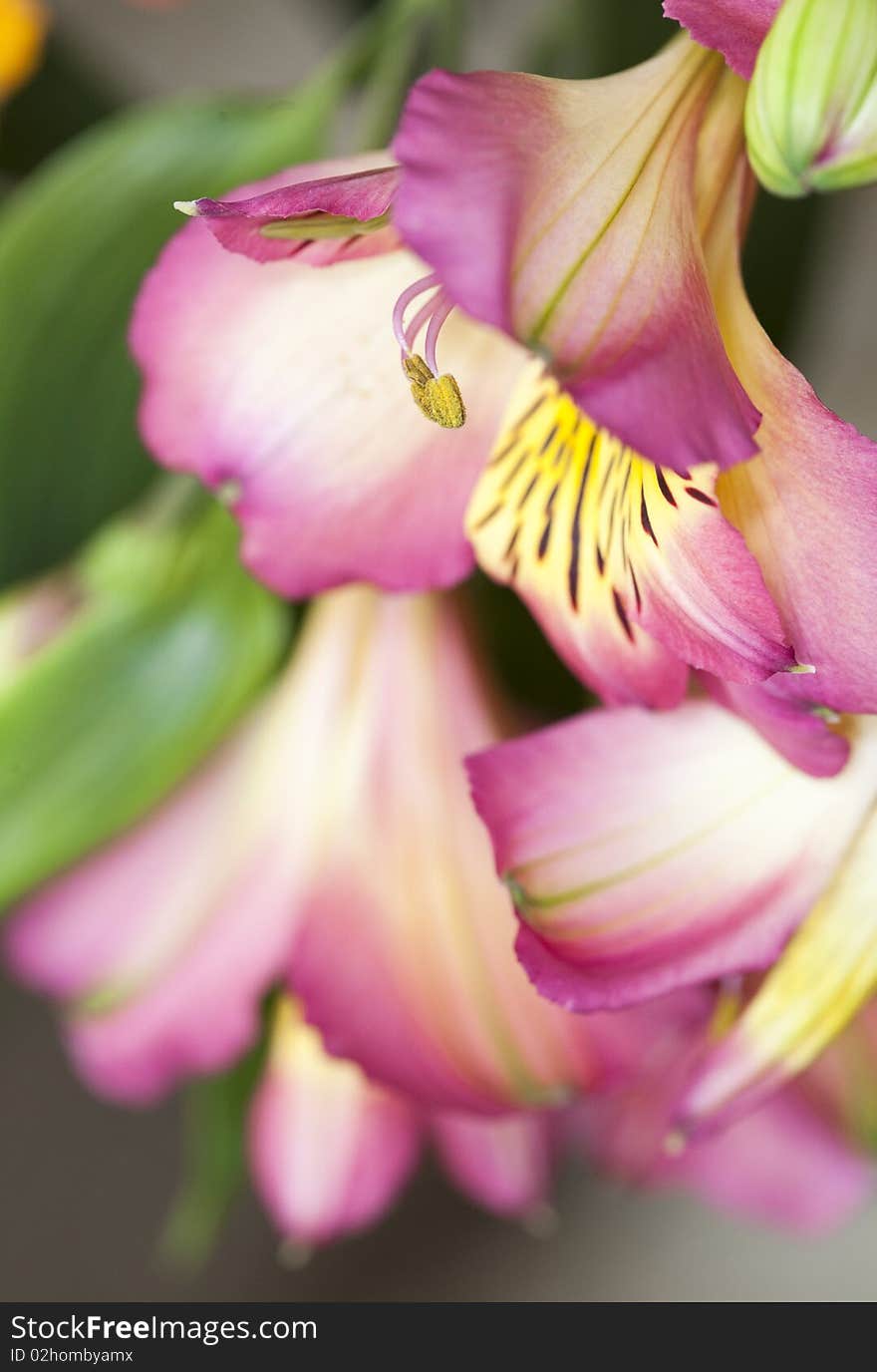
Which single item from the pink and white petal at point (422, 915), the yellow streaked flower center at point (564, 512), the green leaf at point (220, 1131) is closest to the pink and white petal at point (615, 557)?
the yellow streaked flower center at point (564, 512)

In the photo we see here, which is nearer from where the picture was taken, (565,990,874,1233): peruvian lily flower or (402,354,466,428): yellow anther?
(402,354,466,428): yellow anther

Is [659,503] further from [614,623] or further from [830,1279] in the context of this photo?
[830,1279]

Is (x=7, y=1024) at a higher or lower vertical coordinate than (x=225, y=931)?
lower

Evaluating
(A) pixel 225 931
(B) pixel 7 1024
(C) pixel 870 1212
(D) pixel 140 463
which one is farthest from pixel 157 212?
(C) pixel 870 1212

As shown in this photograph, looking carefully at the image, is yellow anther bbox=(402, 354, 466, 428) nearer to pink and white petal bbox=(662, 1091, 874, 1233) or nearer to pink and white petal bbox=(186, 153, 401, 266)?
pink and white petal bbox=(186, 153, 401, 266)

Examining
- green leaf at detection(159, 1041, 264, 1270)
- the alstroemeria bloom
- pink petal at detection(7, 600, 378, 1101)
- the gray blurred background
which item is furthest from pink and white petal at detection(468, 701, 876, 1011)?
the gray blurred background

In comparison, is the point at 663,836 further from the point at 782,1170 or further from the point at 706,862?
the point at 782,1170
